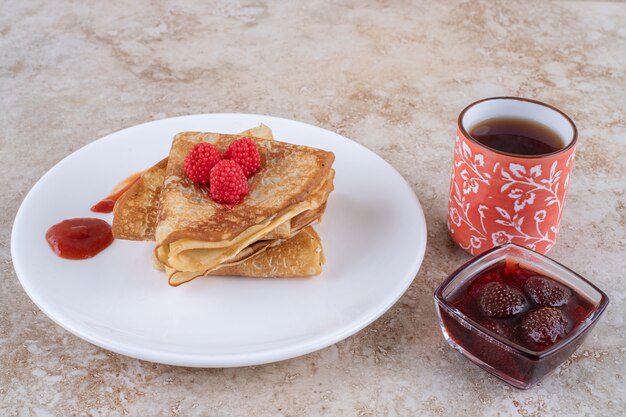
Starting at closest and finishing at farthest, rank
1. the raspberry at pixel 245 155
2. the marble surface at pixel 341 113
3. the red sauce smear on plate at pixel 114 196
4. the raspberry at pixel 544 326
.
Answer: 1. the raspberry at pixel 544 326
2. the marble surface at pixel 341 113
3. the raspberry at pixel 245 155
4. the red sauce smear on plate at pixel 114 196

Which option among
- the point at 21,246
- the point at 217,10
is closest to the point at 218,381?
the point at 21,246

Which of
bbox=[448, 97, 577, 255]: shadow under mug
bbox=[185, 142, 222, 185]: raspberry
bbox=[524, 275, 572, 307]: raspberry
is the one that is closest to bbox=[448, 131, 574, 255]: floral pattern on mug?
bbox=[448, 97, 577, 255]: shadow under mug

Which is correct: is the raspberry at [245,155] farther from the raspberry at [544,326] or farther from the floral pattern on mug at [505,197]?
the raspberry at [544,326]

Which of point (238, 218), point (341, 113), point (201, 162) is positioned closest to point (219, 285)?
point (238, 218)

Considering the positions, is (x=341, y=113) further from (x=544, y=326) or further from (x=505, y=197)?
(x=544, y=326)

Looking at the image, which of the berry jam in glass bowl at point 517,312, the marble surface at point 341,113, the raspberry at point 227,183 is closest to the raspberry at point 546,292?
the berry jam in glass bowl at point 517,312
